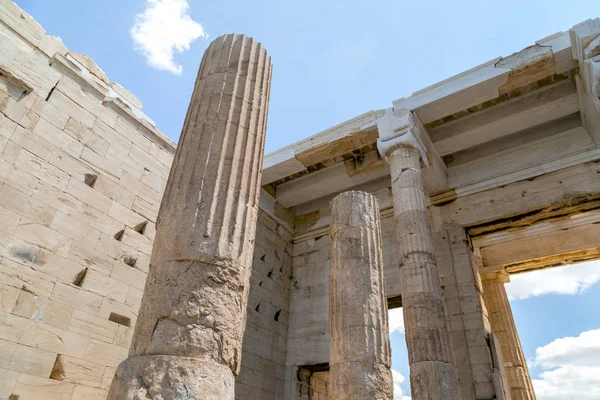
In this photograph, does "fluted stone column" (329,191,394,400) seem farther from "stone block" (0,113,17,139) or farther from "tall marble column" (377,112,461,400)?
"stone block" (0,113,17,139)

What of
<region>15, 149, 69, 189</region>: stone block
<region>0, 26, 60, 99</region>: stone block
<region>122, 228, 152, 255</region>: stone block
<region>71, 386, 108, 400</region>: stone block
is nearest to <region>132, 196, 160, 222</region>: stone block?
<region>122, 228, 152, 255</region>: stone block

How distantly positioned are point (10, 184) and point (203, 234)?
16.1 ft

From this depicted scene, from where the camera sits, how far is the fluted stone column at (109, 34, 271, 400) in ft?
8.85

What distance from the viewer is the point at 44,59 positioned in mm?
7492

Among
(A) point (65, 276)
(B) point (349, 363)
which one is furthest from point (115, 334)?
(B) point (349, 363)

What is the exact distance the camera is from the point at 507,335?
13.0m

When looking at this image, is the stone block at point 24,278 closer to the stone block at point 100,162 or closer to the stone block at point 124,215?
the stone block at point 124,215

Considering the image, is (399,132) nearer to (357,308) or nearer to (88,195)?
(357,308)

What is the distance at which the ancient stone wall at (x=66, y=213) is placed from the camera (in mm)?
6129

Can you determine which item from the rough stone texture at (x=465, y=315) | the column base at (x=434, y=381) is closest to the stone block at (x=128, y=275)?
the column base at (x=434, y=381)

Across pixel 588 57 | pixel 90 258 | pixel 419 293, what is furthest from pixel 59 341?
pixel 588 57

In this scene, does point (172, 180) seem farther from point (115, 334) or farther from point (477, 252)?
point (477, 252)

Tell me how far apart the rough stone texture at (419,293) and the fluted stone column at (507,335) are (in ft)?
21.5

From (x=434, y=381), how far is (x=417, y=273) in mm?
1937
